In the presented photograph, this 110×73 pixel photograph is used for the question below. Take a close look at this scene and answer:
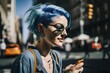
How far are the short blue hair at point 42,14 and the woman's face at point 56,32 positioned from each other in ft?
0.10

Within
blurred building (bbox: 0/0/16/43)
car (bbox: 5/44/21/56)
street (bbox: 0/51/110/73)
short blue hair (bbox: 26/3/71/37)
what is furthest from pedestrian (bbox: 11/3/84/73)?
blurred building (bbox: 0/0/16/43)

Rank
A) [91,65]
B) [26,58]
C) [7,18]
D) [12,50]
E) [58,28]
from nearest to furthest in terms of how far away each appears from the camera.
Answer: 1. [26,58]
2. [58,28]
3. [91,65]
4. [12,50]
5. [7,18]

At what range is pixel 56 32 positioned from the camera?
241 cm

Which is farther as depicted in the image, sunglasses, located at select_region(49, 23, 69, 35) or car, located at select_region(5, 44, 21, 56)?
car, located at select_region(5, 44, 21, 56)

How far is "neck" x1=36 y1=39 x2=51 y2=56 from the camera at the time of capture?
2457mm

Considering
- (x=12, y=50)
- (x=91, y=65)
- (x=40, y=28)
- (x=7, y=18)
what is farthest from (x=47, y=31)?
(x=7, y=18)

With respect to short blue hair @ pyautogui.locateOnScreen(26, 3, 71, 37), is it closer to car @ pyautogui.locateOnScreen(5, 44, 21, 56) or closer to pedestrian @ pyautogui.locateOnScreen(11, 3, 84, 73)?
pedestrian @ pyautogui.locateOnScreen(11, 3, 84, 73)

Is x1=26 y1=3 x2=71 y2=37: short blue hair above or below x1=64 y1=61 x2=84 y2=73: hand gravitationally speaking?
above

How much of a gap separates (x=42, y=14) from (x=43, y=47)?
0.22 metres

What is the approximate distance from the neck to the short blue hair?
2.4 inches

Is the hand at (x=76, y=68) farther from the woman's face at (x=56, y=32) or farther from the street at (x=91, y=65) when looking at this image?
the street at (x=91, y=65)

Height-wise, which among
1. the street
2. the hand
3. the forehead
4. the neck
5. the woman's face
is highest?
the forehead

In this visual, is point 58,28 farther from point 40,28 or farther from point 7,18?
point 7,18

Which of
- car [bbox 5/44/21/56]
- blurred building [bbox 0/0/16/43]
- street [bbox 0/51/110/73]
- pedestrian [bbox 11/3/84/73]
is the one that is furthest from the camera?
blurred building [bbox 0/0/16/43]
